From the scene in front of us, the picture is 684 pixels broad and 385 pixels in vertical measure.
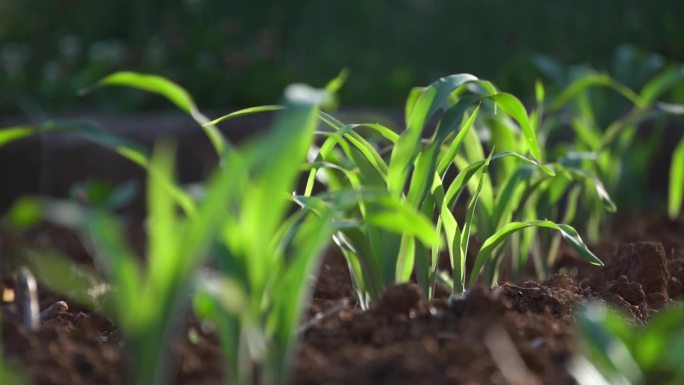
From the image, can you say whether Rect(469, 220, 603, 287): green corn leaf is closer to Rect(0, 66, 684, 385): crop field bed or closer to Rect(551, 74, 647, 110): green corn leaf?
Rect(0, 66, 684, 385): crop field bed

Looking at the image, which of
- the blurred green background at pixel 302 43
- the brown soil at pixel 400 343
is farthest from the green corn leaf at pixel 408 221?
the blurred green background at pixel 302 43

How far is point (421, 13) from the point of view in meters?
5.42

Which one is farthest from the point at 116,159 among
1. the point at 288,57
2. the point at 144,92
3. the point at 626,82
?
the point at 626,82

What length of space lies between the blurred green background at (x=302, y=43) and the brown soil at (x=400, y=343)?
10.2 ft

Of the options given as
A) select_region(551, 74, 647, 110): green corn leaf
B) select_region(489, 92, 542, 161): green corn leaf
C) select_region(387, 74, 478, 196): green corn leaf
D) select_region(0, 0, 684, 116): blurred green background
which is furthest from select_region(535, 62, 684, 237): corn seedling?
select_region(0, 0, 684, 116): blurred green background

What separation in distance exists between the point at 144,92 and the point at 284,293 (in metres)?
4.00

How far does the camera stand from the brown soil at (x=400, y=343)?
122 cm

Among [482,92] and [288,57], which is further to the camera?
[288,57]

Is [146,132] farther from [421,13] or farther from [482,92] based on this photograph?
[482,92]

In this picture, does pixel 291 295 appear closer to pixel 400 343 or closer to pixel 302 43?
pixel 400 343

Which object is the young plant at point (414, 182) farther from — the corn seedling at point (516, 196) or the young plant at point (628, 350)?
the young plant at point (628, 350)

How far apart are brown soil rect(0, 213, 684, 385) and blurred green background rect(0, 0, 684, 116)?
311 cm

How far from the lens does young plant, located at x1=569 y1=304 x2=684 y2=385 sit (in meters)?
1.08

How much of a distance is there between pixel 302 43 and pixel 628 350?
175 inches
